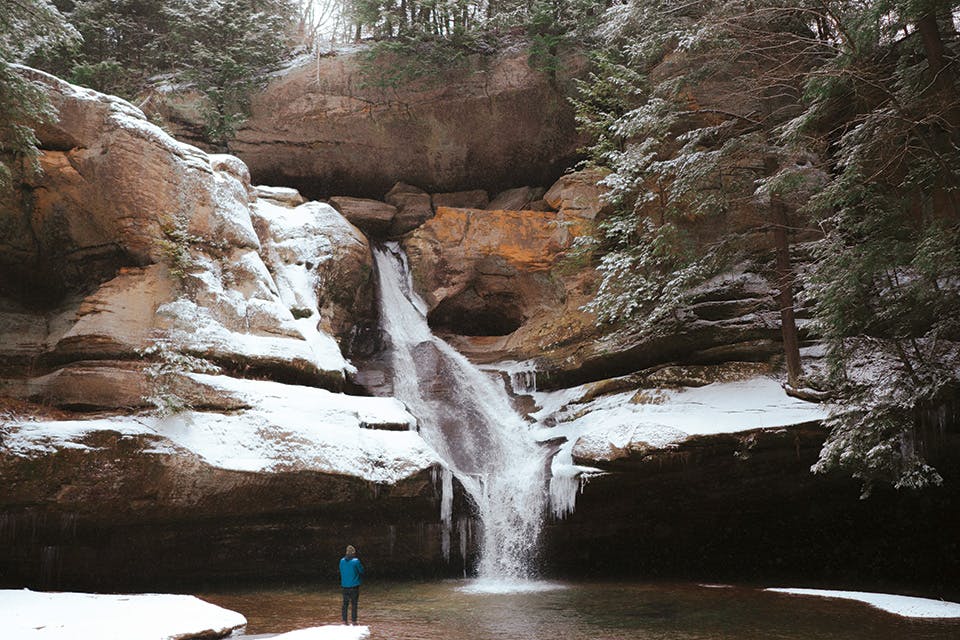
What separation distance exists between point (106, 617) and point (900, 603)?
37.4 ft

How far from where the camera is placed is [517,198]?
25547 mm

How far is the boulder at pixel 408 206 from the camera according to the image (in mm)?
24609

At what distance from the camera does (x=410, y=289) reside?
2252 centimetres

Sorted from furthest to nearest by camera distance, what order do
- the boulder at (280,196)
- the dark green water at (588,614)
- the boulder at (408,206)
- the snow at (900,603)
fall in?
the boulder at (408,206), the boulder at (280,196), the snow at (900,603), the dark green water at (588,614)

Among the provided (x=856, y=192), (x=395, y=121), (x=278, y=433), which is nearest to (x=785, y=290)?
(x=856, y=192)

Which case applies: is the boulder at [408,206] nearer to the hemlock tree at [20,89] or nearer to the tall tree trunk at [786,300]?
the hemlock tree at [20,89]

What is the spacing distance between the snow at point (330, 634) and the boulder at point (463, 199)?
19087 mm

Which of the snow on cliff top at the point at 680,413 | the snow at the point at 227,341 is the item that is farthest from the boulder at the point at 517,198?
the snow at the point at 227,341

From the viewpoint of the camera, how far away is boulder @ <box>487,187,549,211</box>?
25.2 m

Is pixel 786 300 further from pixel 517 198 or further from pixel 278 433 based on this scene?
pixel 517 198

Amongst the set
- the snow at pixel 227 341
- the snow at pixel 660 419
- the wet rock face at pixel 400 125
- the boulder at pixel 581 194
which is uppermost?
the wet rock face at pixel 400 125

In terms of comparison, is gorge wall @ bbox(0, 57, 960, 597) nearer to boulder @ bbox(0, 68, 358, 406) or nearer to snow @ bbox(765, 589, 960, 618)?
boulder @ bbox(0, 68, 358, 406)

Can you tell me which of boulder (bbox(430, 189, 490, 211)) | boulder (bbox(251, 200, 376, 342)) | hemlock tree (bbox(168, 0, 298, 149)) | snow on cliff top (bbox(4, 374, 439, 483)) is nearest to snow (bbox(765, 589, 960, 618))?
snow on cliff top (bbox(4, 374, 439, 483))

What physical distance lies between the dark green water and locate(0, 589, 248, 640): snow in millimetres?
688
